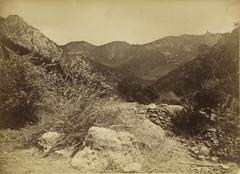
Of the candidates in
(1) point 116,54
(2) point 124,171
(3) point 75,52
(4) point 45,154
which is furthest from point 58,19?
(2) point 124,171

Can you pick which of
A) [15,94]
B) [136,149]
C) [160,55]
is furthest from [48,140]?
[160,55]

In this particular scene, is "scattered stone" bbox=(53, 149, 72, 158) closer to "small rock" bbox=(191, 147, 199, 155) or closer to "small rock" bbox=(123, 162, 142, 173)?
"small rock" bbox=(123, 162, 142, 173)

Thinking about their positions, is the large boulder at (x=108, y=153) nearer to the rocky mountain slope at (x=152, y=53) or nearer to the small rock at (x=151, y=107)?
the small rock at (x=151, y=107)

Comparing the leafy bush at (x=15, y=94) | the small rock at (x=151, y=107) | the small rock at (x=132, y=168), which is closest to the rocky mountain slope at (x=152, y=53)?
the small rock at (x=151, y=107)

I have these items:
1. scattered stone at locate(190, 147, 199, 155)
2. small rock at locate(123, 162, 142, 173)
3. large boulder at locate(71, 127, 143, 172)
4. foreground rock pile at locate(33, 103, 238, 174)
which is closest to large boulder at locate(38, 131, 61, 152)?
foreground rock pile at locate(33, 103, 238, 174)

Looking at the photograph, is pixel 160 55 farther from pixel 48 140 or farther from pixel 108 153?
pixel 48 140

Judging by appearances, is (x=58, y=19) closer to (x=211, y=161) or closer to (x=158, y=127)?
(x=158, y=127)
